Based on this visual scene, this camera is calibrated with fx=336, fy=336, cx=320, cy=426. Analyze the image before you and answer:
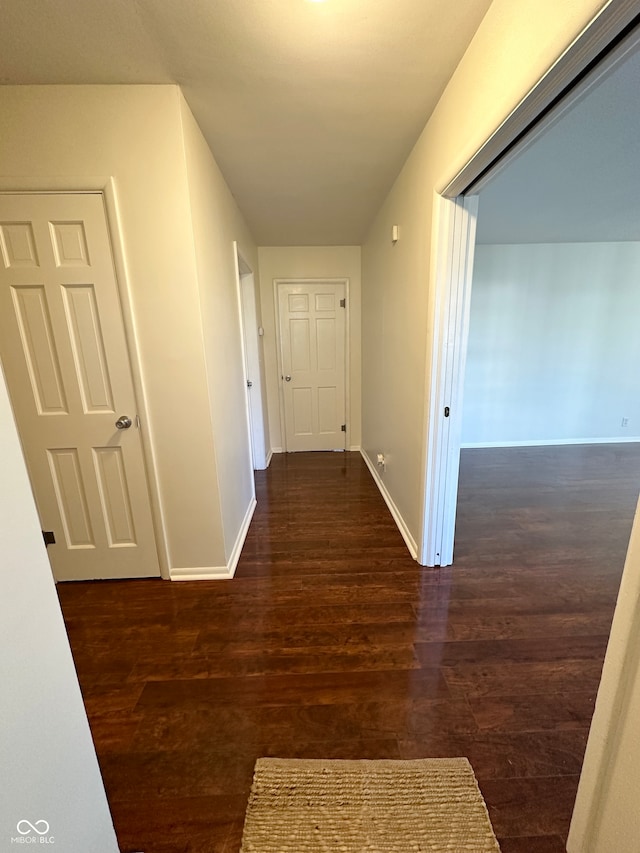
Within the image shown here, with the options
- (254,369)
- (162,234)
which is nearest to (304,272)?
(254,369)

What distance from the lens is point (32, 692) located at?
23.5 inches

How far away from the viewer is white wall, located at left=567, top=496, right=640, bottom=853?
68 cm

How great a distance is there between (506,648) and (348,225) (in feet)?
10.8

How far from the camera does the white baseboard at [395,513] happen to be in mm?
2139

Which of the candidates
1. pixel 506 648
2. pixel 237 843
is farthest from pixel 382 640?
pixel 237 843

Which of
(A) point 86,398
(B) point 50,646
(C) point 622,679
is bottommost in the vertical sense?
(C) point 622,679

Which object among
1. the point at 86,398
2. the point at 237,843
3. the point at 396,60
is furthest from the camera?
the point at 86,398

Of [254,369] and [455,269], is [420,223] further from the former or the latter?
[254,369]

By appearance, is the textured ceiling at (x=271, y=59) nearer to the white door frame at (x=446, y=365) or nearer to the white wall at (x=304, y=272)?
→ the white door frame at (x=446, y=365)

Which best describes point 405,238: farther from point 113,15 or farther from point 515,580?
point 515,580

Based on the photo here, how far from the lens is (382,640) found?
60.0 inches
